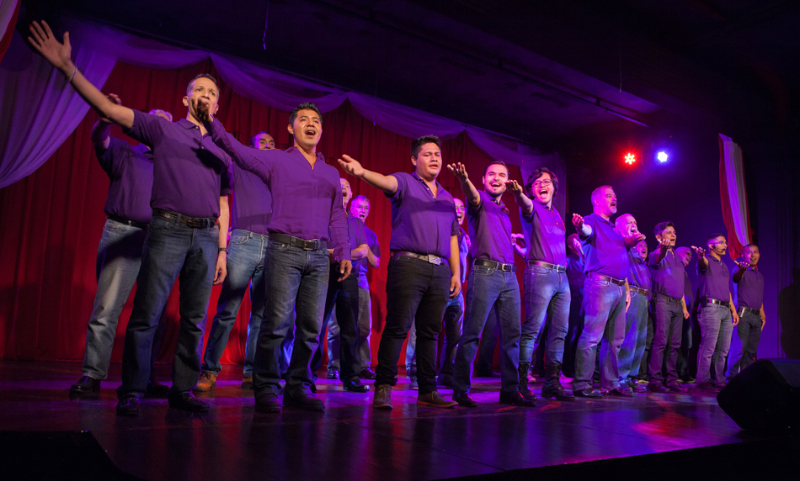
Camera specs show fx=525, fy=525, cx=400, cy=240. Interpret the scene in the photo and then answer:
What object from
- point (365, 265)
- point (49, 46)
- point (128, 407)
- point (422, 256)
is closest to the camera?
point (49, 46)

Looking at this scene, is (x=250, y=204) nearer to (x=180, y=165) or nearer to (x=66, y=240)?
(x=180, y=165)

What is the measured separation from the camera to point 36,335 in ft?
17.4

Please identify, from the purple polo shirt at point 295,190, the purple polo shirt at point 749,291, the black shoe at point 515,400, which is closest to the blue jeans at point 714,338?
the purple polo shirt at point 749,291

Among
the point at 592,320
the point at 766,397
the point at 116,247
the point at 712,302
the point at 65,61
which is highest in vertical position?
the point at 65,61

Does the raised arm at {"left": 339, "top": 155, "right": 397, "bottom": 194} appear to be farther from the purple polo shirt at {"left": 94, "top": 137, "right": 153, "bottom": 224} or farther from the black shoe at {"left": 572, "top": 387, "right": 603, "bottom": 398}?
the black shoe at {"left": 572, "top": 387, "right": 603, "bottom": 398}

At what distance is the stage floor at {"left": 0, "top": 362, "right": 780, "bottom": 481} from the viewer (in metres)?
1.63

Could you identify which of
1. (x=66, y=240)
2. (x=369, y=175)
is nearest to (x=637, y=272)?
(x=369, y=175)

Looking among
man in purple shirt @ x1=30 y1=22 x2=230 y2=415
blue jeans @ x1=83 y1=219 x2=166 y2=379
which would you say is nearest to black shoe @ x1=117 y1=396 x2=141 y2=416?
man in purple shirt @ x1=30 y1=22 x2=230 y2=415

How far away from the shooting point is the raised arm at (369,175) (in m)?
2.84

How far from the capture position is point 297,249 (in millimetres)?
2902

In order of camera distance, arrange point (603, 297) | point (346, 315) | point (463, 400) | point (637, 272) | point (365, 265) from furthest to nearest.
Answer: point (637, 272), point (365, 265), point (603, 297), point (346, 315), point (463, 400)

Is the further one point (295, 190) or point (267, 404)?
point (295, 190)

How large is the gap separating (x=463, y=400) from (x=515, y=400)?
43 centimetres

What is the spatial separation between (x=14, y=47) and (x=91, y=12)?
108cm
